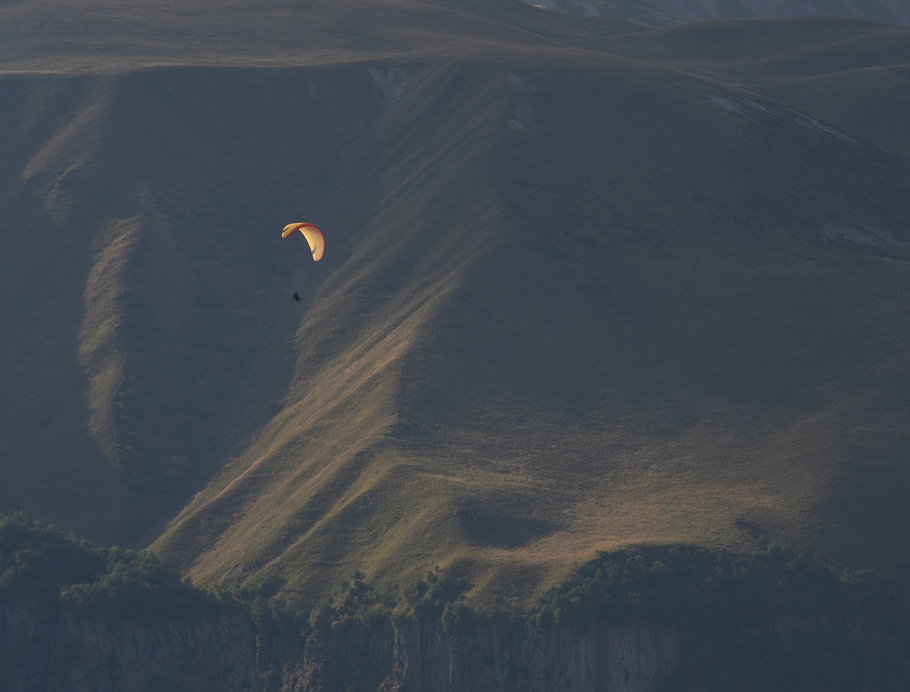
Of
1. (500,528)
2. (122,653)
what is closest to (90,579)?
(122,653)

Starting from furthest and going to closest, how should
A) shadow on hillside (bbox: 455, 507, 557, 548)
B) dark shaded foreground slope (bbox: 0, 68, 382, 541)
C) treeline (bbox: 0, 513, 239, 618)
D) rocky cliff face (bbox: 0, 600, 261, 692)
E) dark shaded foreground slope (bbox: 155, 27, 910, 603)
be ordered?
dark shaded foreground slope (bbox: 0, 68, 382, 541) < dark shaded foreground slope (bbox: 155, 27, 910, 603) < shadow on hillside (bbox: 455, 507, 557, 548) < treeline (bbox: 0, 513, 239, 618) < rocky cliff face (bbox: 0, 600, 261, 692)

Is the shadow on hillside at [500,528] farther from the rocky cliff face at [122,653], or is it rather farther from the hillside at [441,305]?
the rocky cliff face at [122,653]

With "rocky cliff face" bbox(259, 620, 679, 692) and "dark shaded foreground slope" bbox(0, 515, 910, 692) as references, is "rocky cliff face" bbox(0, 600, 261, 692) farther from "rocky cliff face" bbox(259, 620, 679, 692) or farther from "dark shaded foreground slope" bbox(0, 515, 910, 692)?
"rocky cliff face" bbox(259, 620, 679, 692)

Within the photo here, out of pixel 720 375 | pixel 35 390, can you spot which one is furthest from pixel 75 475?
pixel 720 375

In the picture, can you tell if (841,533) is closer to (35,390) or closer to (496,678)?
(496,678)

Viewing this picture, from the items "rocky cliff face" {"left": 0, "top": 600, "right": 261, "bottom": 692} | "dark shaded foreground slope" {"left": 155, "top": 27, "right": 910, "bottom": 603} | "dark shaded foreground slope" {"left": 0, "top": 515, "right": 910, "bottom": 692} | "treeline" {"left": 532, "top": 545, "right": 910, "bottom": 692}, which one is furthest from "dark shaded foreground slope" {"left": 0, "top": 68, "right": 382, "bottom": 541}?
"treeline" {"left": 532, "top": 545, "right": 910, "bottom": 692}

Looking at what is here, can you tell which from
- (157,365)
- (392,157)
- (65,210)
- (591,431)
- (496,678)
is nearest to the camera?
(496,678)
